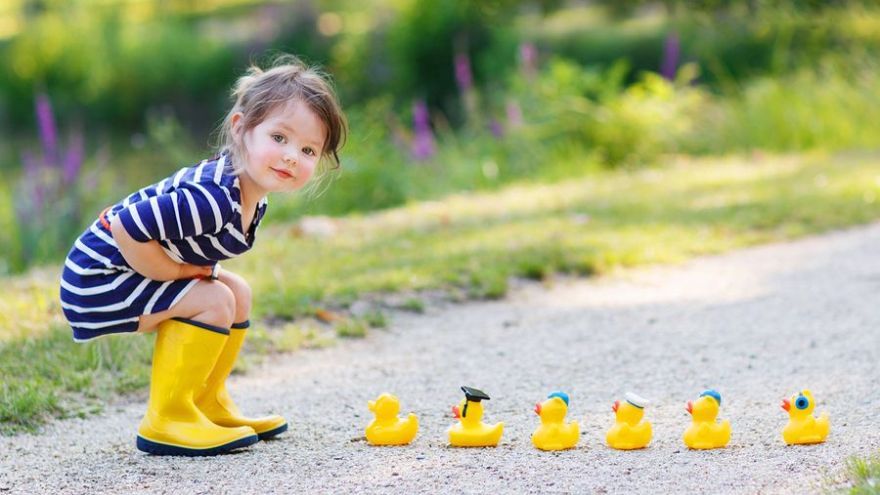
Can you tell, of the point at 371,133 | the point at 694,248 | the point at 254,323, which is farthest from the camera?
the point at 371,133

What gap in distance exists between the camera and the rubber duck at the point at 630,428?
10.7 feet

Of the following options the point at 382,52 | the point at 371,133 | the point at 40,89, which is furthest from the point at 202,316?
the point at 40,89

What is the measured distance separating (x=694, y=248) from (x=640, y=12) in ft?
35.4

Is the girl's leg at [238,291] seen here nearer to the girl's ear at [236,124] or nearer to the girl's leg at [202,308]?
the girl's leg at [202,308]

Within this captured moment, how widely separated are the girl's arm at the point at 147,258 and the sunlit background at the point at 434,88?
0.51 meters

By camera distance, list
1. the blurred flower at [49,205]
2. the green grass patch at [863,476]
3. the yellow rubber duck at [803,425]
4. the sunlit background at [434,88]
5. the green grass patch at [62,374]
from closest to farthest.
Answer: the green grass patch at [863,476] < the yellow rubber duck at [803,425] < the green grass patch at [62,374] < the blurred flower at [49,205] < the sunlit background at [434,88]

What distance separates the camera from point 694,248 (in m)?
6.30

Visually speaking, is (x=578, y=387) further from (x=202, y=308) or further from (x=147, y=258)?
(x=147, y=258)

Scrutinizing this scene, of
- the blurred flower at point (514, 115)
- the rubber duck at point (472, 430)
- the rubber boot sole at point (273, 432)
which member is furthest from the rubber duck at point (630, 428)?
the blurred flower at point (514, 115)

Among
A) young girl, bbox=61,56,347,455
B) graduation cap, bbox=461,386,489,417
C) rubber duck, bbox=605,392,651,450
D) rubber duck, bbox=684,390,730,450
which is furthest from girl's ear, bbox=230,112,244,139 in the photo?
rubber duck, bbox=684,390,730,450

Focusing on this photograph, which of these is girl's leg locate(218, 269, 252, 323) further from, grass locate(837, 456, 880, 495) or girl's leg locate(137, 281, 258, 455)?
grass locate(837, 456, 880, 495)

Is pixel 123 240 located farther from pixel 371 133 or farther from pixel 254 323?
pixel 371 133

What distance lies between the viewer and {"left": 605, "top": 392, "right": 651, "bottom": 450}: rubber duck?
3254 millimetres

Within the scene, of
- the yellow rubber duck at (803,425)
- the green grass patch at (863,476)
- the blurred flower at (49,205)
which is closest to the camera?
the green grass patch at (863,476)
